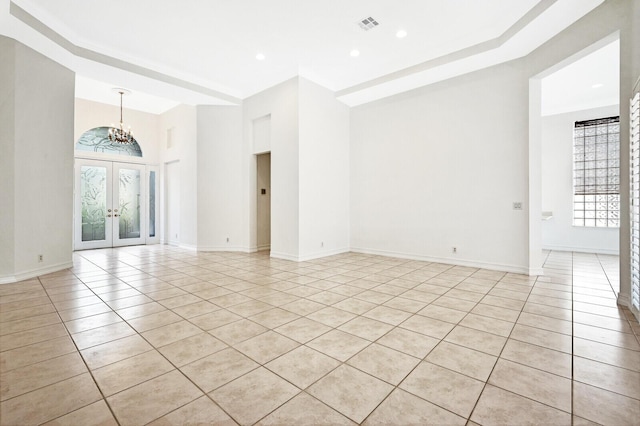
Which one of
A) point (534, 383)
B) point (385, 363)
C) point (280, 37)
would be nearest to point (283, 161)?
point (280, 37)

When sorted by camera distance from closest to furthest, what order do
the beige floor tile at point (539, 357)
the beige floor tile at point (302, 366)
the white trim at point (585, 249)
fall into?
the beige floor tile at point (302, 366)
the beige floor tile at point (539, 357)
the white trim at point (585, 249)

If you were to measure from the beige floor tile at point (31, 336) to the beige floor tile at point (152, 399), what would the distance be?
138 cm

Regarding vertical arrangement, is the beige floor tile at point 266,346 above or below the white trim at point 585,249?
below

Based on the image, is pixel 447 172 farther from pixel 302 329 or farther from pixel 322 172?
pixel 302 329

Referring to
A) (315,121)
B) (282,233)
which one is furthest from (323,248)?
(315,121)

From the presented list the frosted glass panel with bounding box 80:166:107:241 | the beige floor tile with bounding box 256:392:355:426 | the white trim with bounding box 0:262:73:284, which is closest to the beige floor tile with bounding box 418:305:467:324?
the beige floor tile with bounding box 256:392:355:426

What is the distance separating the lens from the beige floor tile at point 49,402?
152 cm

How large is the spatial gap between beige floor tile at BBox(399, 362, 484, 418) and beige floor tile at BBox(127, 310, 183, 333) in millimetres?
2245

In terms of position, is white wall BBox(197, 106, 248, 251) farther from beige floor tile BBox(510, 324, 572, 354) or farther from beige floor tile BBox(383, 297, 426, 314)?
beige floor tile BBox(510, 324, 572, 354)

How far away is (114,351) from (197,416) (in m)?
1.18

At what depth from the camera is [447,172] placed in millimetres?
5566

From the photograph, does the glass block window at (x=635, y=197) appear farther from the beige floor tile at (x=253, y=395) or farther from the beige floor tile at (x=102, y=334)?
the beige floor tile at (x=102, y=334)

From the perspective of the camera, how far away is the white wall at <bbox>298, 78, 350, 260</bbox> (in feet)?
19.6

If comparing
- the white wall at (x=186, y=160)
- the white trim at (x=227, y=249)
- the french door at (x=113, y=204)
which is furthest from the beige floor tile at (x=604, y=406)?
the french door at (x=113, y=204)
